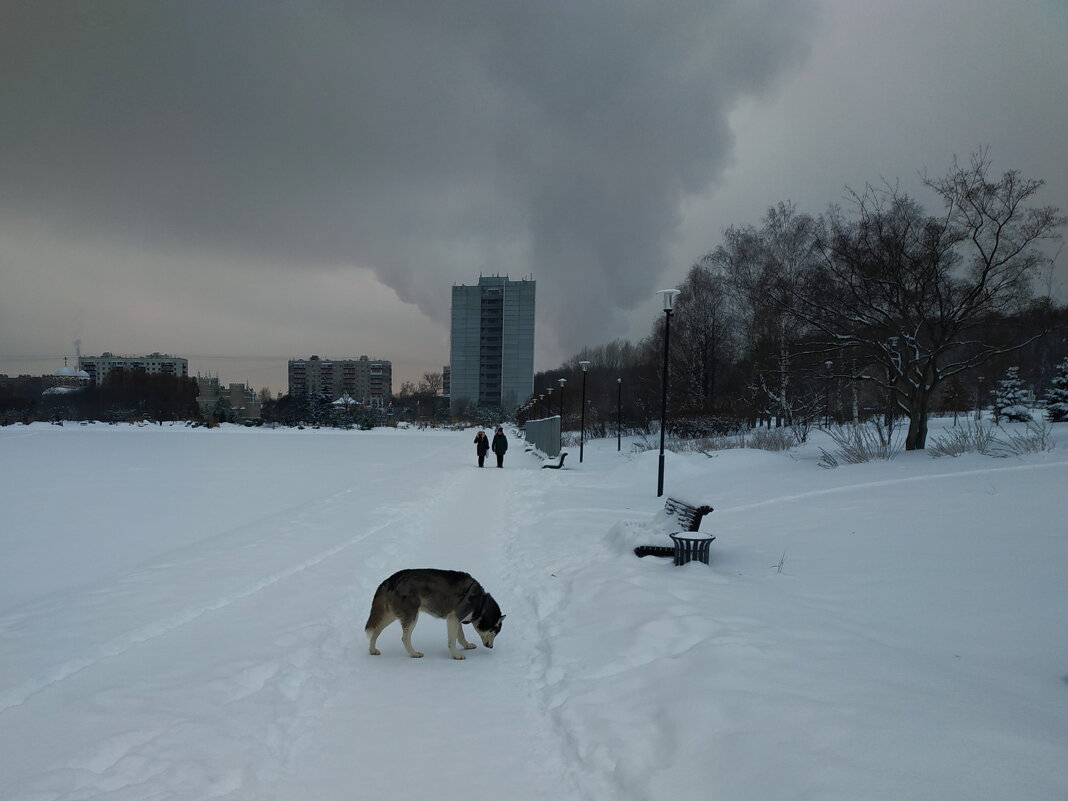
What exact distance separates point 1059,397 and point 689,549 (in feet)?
111

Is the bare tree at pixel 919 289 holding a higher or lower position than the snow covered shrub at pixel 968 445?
higher

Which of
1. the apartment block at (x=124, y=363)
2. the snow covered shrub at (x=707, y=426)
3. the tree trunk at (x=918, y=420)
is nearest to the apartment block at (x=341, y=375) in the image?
the apartment block at (x=124, y=363)

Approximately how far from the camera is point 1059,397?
96.7ft

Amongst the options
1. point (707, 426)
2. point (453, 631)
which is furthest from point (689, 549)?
point (707, 426)

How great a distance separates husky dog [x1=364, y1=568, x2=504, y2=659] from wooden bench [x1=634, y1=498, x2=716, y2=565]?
3.08 m

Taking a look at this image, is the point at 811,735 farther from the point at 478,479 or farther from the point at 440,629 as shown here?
the point at 478,479

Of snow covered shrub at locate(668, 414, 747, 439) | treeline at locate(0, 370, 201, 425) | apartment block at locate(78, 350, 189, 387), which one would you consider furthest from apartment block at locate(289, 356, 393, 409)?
snow covered shrub at locate(668, 414, 747, 439)

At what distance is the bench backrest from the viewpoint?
24.5 feet

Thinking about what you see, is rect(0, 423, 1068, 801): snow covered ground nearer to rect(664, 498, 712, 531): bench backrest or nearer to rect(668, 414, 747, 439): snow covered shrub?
rect(664, 498, 712, 531): bench backrest

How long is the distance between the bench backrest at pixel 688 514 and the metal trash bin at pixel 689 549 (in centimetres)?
41

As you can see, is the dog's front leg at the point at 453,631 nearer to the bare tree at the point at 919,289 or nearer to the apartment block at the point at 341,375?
the bare tree at the point at 919,289

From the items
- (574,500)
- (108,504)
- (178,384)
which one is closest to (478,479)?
(574,500)

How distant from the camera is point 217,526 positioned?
465 inches

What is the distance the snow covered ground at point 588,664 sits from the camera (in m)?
3.11
